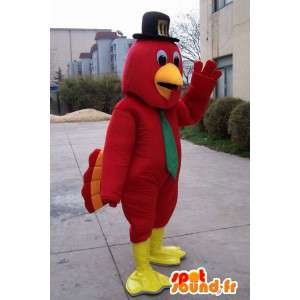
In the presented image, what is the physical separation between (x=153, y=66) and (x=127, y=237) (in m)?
1.83

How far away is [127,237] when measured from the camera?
357 cm

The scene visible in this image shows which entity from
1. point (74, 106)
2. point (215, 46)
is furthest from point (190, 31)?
point (215, 46)

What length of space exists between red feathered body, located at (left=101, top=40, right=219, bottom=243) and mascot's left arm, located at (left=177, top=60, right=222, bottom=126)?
27 centimetres

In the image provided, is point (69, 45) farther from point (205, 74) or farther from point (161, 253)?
point (161, 253)

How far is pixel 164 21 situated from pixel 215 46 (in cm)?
866

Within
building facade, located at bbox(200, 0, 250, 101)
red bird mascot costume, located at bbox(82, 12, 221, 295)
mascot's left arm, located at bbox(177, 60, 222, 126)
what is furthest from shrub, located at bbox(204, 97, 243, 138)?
red bird mascot costume, located at bbox(82, 12, 221, 295)

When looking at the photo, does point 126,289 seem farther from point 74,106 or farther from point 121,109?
point 74,106

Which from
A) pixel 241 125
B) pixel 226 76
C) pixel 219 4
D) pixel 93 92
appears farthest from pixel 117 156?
pixel 93 92

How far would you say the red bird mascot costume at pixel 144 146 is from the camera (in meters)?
2.42

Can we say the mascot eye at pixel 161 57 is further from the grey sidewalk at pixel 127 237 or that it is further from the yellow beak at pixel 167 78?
the grey sidewalk at pixel 127 237

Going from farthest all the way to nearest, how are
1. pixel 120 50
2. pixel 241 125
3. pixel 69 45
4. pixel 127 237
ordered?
pixel 69 45, pixel 120 50, pixel 241 125, pixel 127 237

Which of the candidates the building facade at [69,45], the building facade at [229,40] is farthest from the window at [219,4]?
the building facade at [69,45]

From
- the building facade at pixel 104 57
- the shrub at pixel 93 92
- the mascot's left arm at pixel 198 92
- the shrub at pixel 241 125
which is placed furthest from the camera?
the building facade at pixel 104 57

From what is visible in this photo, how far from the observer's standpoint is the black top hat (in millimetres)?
2451
